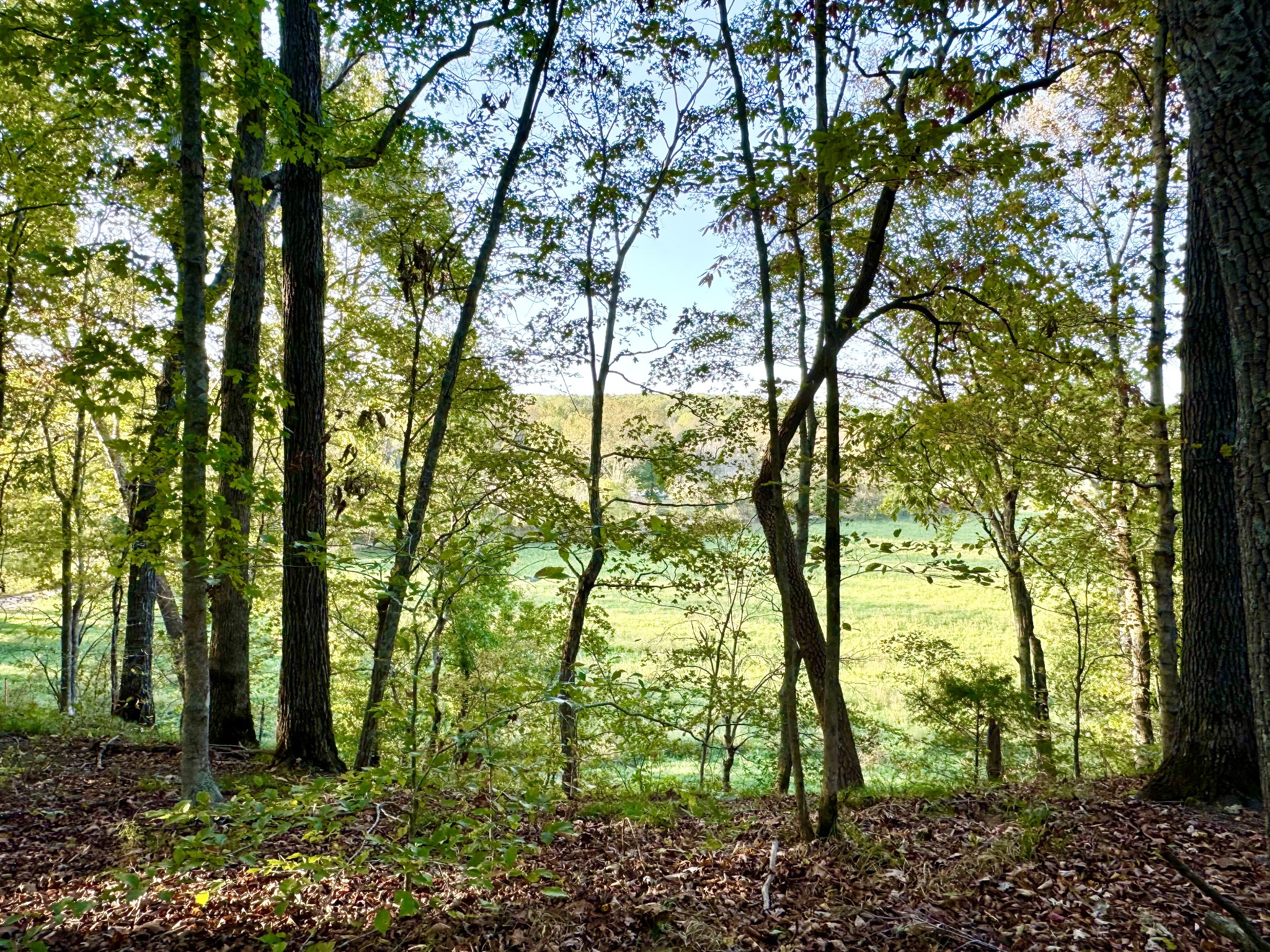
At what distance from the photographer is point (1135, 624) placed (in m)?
10.3

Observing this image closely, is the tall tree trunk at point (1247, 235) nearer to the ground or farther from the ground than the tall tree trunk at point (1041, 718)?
farther from the ground

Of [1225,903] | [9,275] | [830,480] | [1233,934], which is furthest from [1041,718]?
[9,275]

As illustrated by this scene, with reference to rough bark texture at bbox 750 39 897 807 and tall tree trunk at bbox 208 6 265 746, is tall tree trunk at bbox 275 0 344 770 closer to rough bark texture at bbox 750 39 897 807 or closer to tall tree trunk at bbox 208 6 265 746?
tall tree trunk at bbox 208 6 265 746

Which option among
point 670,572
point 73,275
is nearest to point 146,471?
point 73,275

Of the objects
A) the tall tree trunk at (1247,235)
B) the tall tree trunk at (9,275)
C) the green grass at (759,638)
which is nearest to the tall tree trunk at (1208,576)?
the green grass at (759,638)

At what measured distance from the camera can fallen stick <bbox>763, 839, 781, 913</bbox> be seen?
120 inches

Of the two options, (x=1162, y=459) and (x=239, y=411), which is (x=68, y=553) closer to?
(x=239, y=411)

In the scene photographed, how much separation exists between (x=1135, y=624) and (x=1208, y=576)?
7.28m

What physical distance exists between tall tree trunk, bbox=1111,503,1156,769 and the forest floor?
6.13 meters

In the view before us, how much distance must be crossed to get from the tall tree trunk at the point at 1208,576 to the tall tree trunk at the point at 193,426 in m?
6.01

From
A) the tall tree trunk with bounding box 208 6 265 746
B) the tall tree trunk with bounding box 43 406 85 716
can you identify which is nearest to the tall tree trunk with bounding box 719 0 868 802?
the tall tree trunk with bounding box 208 6 265 746

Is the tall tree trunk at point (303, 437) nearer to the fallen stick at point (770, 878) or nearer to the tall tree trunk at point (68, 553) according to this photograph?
the fallen stick at point (770, 878)

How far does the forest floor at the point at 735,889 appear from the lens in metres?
2.66

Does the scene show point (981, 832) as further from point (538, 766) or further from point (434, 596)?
point (434, 596)
